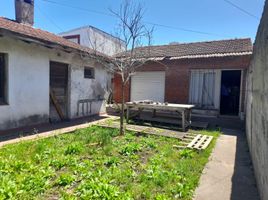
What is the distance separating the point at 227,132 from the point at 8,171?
25.1 feet

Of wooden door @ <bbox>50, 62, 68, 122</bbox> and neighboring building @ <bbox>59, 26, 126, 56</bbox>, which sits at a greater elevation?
neighboring building @ <bbox>59, 26, 126, 56</bbox>

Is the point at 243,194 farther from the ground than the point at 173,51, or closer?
closer

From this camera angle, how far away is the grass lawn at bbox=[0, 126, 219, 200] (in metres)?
3.24

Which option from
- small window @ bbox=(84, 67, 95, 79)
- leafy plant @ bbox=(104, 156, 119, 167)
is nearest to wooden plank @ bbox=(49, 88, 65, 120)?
small window @ bbox=(84, 67, 95, 79)

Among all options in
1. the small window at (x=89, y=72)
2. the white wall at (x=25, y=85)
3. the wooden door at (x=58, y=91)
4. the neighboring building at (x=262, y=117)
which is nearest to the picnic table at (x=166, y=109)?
the small window at (x=89, y=72)

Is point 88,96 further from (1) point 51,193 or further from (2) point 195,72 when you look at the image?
(1) point 51,193

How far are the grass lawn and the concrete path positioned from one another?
0.62 feet

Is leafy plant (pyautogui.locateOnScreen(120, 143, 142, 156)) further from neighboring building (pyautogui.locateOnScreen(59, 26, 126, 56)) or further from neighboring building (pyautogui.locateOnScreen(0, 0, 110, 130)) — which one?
neighboring building (pyautogui.locateOnScreen(59, 26, 126, 56))

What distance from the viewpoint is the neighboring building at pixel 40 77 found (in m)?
6.64

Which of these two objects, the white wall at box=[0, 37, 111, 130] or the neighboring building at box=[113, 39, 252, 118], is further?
the neighboring building at box=[113, 39, 252, 118]

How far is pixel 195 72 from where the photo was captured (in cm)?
1087

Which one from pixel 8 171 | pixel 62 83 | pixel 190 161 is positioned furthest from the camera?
pixel 62 83

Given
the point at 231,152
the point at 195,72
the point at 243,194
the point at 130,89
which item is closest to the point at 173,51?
the point at 195,72

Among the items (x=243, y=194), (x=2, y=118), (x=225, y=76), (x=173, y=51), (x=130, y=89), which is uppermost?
(x=173, y=51)
